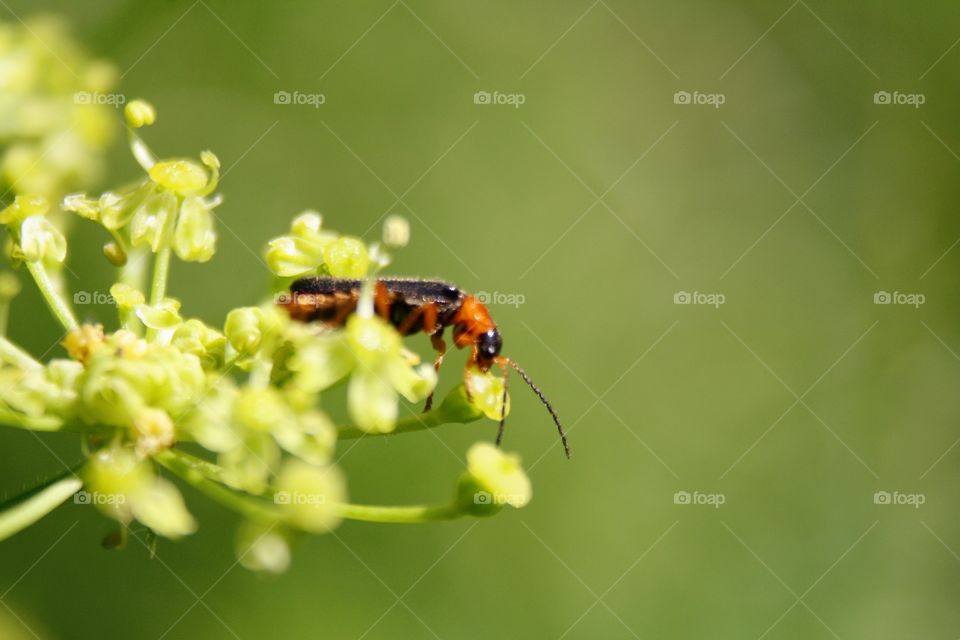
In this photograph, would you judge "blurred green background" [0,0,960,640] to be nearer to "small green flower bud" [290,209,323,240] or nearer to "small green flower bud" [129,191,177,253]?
"small green flower bud" [129,191,177,253]

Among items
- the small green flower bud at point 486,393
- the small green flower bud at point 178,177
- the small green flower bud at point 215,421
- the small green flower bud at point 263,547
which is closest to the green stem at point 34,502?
the small green flower bud at point 215,421

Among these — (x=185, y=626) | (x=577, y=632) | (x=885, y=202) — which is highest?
(x=885, y=202)

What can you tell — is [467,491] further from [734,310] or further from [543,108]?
[543,108]

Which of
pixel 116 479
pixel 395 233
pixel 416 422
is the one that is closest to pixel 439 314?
pixel 395 233

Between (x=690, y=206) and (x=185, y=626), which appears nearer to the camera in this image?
(x=185, y=626)

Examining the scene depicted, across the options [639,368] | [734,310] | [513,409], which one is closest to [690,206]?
[734,310]

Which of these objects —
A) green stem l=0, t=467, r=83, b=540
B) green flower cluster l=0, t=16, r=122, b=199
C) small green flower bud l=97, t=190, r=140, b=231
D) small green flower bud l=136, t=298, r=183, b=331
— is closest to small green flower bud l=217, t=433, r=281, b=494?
green stem l=0, t=467, r=83, b=540

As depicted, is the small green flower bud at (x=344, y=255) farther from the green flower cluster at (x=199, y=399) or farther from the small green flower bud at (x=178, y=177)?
the small green flower bud at (x=178, y=177)

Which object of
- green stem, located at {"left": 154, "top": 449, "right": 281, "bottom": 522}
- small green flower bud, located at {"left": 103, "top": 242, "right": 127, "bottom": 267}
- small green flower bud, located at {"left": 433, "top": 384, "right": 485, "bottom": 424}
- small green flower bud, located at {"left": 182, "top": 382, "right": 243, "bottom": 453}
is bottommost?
green stem, located at {"left": 154, "top": 449, "right": 281, "bottom": 522}
